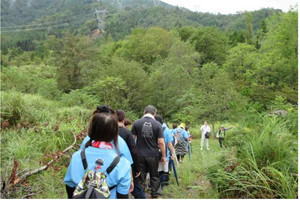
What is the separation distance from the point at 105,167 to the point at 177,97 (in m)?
29.4

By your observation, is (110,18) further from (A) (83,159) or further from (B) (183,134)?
(A) (83,159)

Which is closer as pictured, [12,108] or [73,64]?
[12,108]

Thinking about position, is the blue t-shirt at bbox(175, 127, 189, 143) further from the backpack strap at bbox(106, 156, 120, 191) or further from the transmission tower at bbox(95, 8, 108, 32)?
the transmission tower at bbox(95, 8, 108, 32)

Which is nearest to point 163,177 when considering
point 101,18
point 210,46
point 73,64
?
point 73,64

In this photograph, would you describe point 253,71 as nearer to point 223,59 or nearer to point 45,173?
point 223,59

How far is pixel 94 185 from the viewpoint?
2029 millimetres

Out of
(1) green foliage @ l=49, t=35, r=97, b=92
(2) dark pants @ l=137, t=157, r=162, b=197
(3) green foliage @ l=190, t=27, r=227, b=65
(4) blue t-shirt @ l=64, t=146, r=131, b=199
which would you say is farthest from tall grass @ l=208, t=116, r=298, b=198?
(3) green foliage @ l=190, t=27, r=227, b=65

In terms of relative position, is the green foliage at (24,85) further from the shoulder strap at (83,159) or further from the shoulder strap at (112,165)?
the shoulder strap at (112,165)

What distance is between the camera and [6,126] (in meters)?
7.50

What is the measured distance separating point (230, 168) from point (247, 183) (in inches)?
12.0

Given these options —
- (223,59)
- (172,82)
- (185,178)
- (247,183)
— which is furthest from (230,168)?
(223,59)

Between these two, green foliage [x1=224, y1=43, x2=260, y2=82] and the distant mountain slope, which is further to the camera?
the distant mountain slope

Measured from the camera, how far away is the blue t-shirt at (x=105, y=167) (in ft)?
7.02

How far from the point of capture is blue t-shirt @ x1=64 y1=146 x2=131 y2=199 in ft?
7.02
